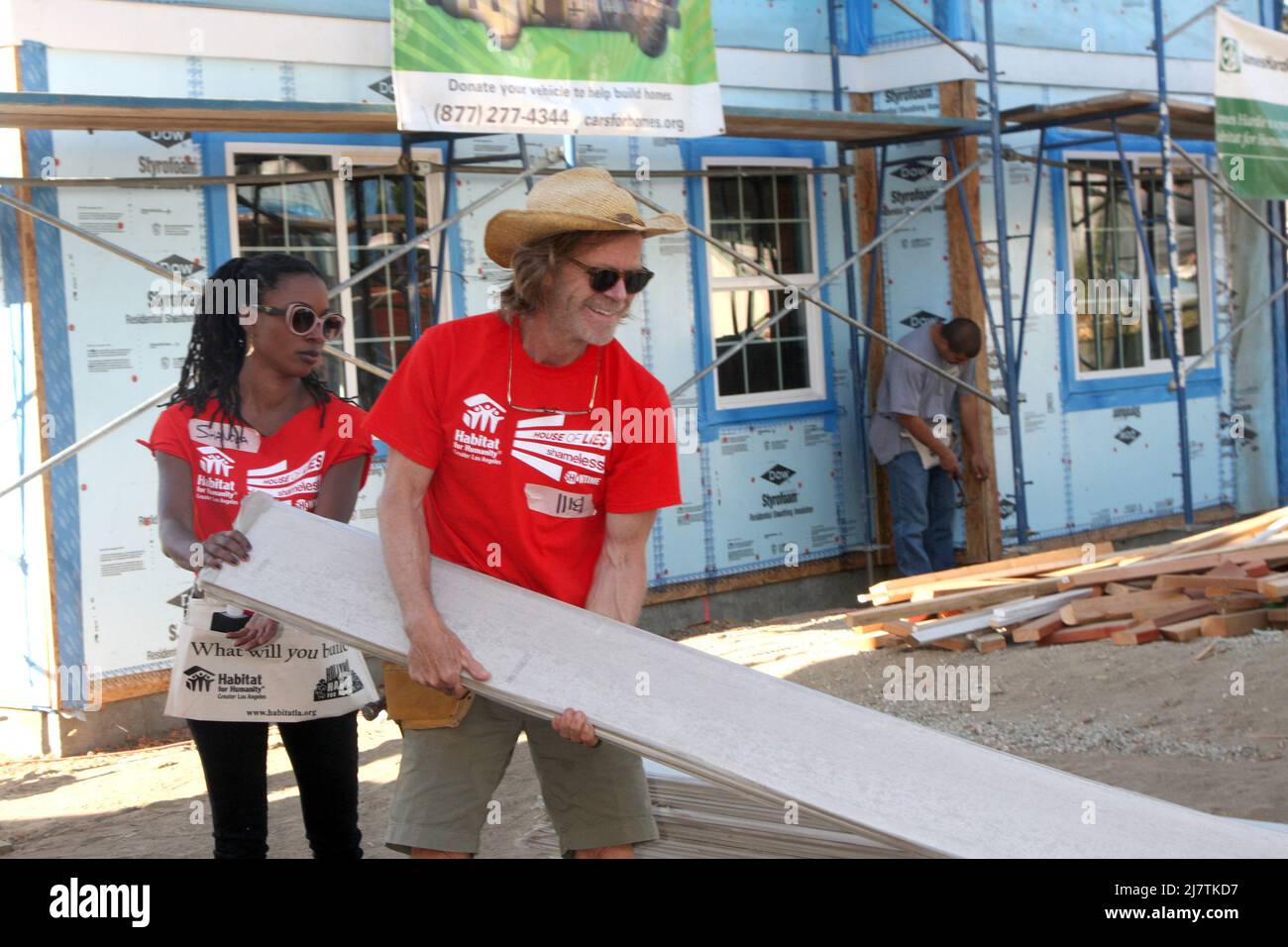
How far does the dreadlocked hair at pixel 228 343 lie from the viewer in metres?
3.94

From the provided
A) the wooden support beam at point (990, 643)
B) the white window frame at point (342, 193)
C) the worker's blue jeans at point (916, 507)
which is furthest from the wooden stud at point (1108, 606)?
the white window frame at point (342, 193)

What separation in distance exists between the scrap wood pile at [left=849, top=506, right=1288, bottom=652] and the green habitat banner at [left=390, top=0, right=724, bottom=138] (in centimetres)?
300

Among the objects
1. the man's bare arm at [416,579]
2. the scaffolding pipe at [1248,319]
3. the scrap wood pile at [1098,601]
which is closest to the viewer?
the man's bare arm at [416,579]

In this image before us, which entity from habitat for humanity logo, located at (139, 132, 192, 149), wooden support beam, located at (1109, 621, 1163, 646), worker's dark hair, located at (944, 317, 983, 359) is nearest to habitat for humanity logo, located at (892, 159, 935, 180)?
worker's dark hair, located at (944, 317, 983, 359)

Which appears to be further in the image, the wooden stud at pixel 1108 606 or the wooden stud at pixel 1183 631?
the wooden stud at pixel 1108 606

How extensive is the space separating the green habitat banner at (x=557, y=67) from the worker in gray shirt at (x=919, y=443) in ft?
8.05

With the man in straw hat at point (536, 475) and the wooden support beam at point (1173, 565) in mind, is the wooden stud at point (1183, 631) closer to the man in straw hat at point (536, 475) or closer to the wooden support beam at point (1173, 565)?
the wooden support beam at point (1173, 565)

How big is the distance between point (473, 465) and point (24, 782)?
5.07m

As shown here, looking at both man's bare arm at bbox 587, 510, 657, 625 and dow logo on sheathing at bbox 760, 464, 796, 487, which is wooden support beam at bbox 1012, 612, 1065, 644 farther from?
man's bare arm at bbox 587, 510, 657, 625

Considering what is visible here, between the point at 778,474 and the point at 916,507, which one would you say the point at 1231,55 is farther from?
the point at 778,474

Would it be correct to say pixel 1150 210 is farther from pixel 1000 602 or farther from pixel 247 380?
pixel 247 380

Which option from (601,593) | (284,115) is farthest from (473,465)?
(284,115)

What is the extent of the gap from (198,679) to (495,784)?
2.53 feet
